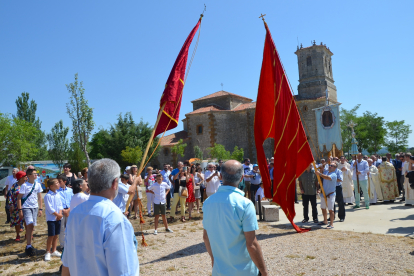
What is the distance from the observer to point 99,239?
5.95ft

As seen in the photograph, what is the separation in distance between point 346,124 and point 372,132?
5231 millimetres

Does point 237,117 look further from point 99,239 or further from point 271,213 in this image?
point 99,239

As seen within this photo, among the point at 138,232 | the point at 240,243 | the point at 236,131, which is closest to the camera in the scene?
the point at 240,243

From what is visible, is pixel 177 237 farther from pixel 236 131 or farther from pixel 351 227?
pixel 236 131

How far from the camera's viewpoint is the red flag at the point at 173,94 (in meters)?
5.00

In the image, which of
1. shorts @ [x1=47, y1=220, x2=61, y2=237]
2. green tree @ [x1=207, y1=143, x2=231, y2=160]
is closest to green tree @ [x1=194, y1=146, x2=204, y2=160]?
green tree @ [x1=207, y1=143, x2=231, y2=160]

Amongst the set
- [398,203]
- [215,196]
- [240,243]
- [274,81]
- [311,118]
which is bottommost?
[398,203]

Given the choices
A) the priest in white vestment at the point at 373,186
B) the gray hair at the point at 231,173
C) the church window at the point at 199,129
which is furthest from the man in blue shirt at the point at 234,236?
the church window at the point at 199,129

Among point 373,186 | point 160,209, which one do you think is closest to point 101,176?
point 160,209

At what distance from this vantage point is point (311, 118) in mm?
36156

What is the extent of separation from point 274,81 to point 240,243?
4831 millimetres

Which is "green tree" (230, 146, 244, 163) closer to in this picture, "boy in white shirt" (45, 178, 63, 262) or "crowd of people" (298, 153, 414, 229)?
"crowd of people" (298, 153, 414, 229)

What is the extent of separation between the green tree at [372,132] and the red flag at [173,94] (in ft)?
197

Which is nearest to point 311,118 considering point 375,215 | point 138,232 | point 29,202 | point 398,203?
point 398,203
